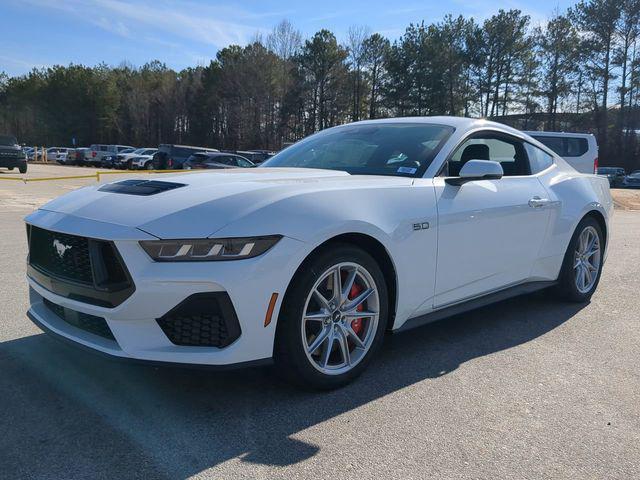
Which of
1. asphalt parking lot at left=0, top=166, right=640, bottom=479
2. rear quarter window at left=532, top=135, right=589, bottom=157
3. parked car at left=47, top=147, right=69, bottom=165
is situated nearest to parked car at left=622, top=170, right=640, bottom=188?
rear quarter window at left=532, top=135, right=589, bottom=157

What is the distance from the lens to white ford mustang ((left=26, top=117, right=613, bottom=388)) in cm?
261

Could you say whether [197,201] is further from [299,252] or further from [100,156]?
[100,156]

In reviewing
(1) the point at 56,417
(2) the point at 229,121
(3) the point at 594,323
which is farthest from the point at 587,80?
(1) the point at 56,417

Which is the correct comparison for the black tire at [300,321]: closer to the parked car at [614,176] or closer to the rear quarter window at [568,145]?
the rear quarter window at [568,145]

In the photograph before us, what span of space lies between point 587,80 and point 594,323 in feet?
181

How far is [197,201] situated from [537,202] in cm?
281

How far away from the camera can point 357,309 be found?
324 centimetres

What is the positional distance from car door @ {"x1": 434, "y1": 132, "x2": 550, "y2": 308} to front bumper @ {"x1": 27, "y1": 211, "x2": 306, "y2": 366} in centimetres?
126

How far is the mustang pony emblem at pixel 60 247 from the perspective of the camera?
2926mm

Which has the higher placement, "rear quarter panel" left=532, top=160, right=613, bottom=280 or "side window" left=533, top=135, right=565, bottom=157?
"side window" left=533, top=135, right=565, bottom=157

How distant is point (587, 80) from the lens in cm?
5234

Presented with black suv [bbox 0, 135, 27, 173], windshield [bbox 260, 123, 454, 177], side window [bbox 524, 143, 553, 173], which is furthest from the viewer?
black suv [bbox 0, 135, 27, 173]

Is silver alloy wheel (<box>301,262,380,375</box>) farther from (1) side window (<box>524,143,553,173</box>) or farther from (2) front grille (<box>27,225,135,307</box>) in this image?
(1) side window (<box>524,143,553,173</box>)

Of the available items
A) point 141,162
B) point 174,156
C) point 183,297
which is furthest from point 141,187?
point 141,162
